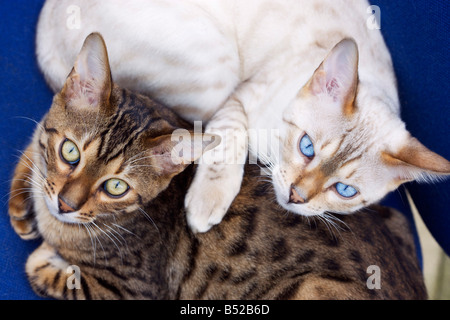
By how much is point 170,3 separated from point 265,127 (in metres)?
0.61

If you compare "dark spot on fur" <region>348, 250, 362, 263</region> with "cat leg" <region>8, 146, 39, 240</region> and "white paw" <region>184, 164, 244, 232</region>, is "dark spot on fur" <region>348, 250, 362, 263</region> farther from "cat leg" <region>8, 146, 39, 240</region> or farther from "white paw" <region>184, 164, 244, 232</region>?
"cat leg" <region>8, 146, 39, 240</region>

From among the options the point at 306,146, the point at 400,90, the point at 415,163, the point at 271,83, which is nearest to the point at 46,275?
the point at 306,146

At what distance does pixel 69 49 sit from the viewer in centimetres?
166

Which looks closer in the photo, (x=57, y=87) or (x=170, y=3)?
(x=170, y=3)

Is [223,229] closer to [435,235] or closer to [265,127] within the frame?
[265,127]

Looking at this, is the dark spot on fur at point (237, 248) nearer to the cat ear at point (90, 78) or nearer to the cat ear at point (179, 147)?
the cat ear at point (179, 147)

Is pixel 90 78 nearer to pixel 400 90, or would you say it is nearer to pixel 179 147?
pixel 179 147

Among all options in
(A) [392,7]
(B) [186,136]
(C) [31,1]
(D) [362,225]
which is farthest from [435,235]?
(C) [31,1]

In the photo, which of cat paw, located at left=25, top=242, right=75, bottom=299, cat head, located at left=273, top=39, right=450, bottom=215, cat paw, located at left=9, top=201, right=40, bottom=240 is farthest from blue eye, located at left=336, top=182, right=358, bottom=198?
cat paw, located at left=9, top=201, right=40, bottom=240

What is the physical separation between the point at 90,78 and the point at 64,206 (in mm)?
424

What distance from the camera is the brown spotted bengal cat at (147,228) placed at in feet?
4.73

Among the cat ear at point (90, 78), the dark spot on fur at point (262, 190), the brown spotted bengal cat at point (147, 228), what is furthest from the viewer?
the dark spot on fur at point (262, 190)

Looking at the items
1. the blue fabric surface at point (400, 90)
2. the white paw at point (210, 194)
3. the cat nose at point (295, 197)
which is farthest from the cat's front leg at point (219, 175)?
the blue fabric surface at point (400, 90)

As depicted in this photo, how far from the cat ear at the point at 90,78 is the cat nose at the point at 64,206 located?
322 mm
